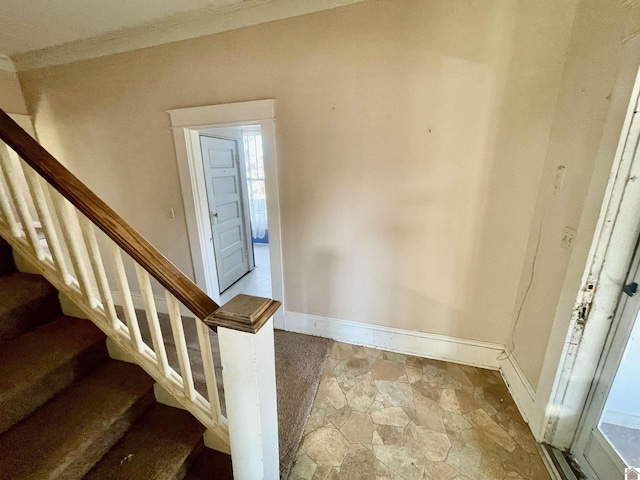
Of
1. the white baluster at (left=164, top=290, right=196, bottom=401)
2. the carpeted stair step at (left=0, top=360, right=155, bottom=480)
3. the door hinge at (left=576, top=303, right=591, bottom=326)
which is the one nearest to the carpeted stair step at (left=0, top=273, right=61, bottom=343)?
the carpeted stair step at (left=0, top=360, right=155, bottom=480)

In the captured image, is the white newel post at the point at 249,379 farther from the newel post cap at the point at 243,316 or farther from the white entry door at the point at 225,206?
the white entry door at the point at 225,206

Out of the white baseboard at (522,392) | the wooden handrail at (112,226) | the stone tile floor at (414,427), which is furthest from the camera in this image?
the white baseboard at (522,392)

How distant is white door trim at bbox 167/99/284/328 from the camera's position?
2.07m

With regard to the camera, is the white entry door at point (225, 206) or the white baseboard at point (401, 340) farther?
the white entry door at point (225, 206)

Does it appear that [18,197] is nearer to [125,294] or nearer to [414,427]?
[125,294]

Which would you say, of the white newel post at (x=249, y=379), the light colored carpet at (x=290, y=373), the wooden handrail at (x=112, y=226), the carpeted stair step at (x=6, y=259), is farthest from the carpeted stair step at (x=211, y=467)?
the carpeted stair step at (x=6, y=259)

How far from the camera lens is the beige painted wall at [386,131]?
158 cm

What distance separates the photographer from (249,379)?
88cm

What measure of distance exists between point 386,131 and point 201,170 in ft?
5.72

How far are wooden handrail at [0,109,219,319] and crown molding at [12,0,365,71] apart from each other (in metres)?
1.62

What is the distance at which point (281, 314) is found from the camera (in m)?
2.46

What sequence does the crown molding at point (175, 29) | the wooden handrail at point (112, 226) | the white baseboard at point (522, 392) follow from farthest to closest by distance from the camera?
the crown molding at point (175, 29) → the white baseboard at point (522, 392) → the wooden handrail at point (112, 226)

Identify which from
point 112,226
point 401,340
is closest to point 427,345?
point 401,340

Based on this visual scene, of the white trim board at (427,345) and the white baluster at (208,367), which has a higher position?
the white baluster at (208,367)
